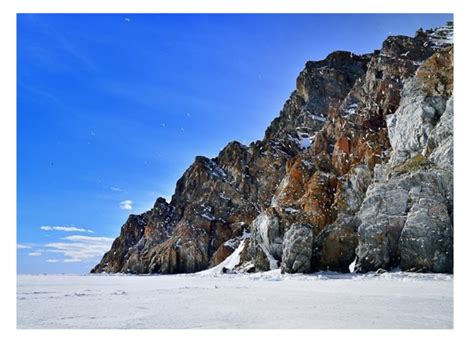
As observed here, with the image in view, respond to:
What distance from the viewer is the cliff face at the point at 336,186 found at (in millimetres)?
28375

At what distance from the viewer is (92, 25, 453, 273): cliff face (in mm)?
28375

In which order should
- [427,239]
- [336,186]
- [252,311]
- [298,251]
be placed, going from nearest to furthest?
[252,311] → [427,239] → [298,251] → [336,186]

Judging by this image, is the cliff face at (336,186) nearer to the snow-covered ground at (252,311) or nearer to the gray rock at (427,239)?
the gray rock at (427,239)

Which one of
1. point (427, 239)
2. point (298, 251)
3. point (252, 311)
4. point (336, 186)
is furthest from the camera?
point (336, 186)

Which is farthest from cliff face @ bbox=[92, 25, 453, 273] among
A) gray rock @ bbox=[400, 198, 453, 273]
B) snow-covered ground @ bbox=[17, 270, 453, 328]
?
snow-covered ground @ bbox=[17, 270, 453, 328]

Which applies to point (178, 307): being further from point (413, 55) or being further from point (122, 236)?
point (122, 236)

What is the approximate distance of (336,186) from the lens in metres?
45.4

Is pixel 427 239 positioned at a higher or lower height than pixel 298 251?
higher

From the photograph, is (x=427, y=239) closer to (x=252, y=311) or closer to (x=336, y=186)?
(x=252, y=311)

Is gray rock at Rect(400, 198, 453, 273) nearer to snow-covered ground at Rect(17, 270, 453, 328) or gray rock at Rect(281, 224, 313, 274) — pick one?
gray rock at Rect(281, 224, 313, 274)

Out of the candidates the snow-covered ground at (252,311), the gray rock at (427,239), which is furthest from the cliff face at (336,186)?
the snow-covered ground at (252,311)

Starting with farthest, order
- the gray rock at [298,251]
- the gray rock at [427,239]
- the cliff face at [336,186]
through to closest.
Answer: the gray rock at [298,251] → the cliff face at [336,186] → the gray rock at [427,239]

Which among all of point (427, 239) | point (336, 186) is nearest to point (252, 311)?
point (427, 239)
